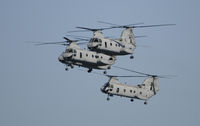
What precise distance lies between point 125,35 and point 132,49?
356cm

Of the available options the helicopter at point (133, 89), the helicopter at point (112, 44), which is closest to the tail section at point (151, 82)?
the helicopter at point (133, 89)

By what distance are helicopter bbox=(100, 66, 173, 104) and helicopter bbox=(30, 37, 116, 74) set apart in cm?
897

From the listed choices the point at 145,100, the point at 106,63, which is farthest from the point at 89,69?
the point at 145,100

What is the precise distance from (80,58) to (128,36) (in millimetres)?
13154

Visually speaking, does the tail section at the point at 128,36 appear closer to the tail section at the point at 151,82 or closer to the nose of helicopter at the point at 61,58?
the nose of helicopter at the point at 61,58

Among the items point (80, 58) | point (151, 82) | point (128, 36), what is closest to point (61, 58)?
point (80, 58)

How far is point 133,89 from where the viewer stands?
144 metres

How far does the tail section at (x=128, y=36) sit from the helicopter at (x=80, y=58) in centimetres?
544

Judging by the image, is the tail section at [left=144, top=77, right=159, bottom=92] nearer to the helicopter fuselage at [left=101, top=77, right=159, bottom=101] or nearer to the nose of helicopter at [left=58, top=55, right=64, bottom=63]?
the helicopter fuselage at [left=101, top=77, right=159, bottom=101]

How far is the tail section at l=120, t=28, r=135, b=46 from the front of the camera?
135375 millimetres

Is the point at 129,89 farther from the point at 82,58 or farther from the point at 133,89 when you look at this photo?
the point at 82,58

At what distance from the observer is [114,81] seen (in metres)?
143

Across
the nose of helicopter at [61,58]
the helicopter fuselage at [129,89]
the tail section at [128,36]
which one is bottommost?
the helicopter fuselage at [129,89]

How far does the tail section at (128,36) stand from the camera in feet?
444
